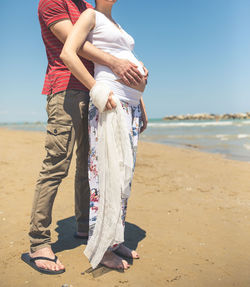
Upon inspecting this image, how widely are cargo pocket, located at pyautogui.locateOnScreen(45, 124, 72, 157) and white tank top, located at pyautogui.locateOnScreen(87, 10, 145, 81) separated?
0.42 metres

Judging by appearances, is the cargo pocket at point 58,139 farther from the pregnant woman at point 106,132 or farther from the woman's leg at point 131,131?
the woman's leg at point 131,131

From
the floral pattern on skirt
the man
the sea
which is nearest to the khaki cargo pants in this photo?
the man

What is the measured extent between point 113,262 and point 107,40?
1.49m

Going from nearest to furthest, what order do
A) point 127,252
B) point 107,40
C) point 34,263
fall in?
point 107,40, point 34,263, point 127,252

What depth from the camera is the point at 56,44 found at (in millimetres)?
1979

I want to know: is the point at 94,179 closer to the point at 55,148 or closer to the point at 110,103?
the point at 55,148

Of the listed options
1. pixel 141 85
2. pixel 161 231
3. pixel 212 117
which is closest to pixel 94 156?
pixel 141 85

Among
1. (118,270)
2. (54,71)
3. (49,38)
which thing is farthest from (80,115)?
(118,270)

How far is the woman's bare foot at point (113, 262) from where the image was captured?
6.33 ft

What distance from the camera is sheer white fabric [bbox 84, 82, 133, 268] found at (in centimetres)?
180

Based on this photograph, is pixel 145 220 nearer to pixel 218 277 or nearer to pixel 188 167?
pixel 218 277

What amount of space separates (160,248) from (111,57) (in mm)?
1513

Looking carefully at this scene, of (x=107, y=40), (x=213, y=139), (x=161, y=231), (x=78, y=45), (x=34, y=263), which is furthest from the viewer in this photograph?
(x=213, y=139)

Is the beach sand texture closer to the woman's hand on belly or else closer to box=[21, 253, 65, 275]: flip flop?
box=[21, 253, 65, 275]: flip flop
